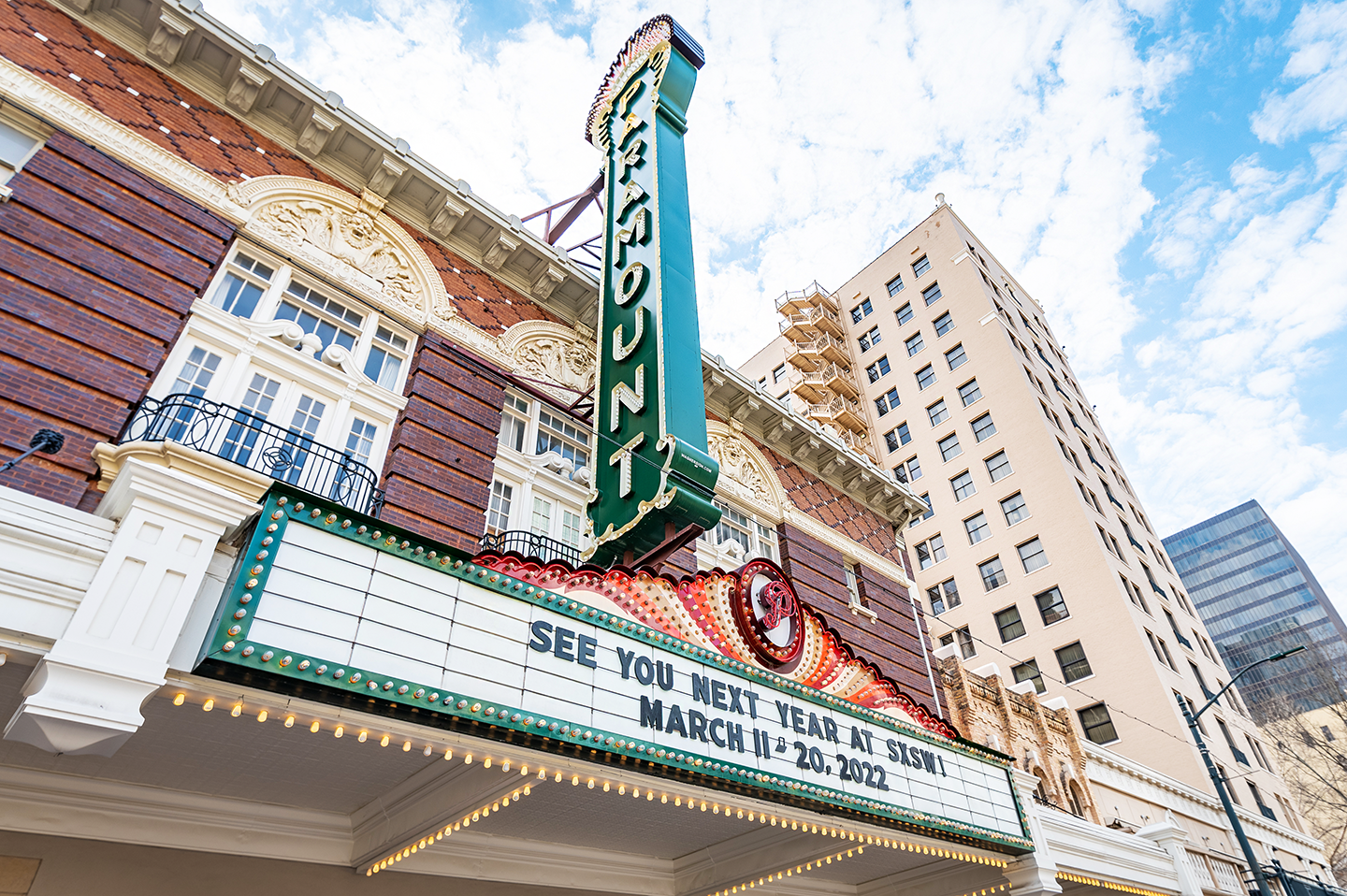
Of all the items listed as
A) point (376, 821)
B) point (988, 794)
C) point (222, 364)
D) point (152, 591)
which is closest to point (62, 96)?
point (222, 364)

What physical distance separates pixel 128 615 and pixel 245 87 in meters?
10.9

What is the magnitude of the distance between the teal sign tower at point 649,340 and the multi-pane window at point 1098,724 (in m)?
28.0

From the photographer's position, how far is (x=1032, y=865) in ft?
41.5

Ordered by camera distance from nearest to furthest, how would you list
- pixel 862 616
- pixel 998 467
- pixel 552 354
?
1. pixel 552 354
2. pixel 862 616
3. pixel 998 467

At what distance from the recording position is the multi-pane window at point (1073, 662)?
33.8 meters

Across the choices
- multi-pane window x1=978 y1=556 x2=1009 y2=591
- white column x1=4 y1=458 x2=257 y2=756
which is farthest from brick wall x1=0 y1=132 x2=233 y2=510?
multi-pane window x1=978 y1=556 x2=1009 y2=591

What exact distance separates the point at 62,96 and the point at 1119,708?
3832 centimetres

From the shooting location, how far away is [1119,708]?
104 feet

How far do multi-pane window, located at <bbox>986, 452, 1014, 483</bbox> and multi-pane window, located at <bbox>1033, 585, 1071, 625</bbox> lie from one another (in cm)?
718

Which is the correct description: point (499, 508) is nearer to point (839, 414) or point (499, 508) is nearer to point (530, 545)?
point (530, 545)

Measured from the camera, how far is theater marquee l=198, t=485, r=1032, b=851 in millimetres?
6215

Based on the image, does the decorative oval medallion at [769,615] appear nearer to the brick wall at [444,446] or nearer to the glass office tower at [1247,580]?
the brick wall at [444,446]

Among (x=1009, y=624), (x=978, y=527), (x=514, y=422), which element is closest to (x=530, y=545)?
(x=514, y=422)

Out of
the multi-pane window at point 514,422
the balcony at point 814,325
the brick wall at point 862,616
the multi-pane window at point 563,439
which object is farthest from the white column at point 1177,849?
the balcony at point 814,325
